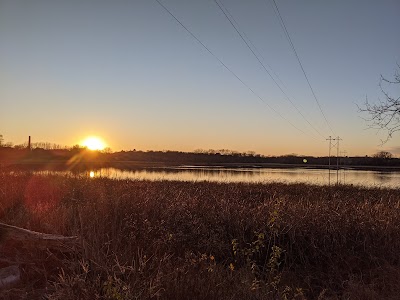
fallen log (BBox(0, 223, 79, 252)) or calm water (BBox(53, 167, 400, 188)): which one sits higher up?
fallen log (BBox(0, 223, 79, 252))

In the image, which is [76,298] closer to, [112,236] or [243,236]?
[112,236]

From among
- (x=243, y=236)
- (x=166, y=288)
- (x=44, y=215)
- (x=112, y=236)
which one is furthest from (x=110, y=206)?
(x=166, y=288)

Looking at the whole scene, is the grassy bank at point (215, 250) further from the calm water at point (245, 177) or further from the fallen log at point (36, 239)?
the calm water at point (245, 177)

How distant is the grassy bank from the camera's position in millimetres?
5715

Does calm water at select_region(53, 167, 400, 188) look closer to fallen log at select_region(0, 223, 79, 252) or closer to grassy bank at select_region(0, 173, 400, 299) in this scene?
grassy bank at select_region(0, 173, 400, 299)

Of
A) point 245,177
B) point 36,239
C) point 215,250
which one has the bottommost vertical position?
point 215,250

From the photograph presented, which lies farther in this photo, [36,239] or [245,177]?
[245,177]

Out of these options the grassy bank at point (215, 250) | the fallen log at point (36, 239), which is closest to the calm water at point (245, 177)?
the grassy bank at point (215, 250)

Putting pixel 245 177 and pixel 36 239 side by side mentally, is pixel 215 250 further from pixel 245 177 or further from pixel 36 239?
pixel 245 177

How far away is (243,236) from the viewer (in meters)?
10.3

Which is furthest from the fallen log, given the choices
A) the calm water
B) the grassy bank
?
the calm water

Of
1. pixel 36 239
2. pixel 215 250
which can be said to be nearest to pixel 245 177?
pixel 215 250

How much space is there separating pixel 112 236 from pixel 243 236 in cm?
375

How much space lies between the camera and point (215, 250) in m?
9.66
